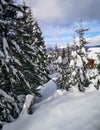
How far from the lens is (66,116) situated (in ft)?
30.8

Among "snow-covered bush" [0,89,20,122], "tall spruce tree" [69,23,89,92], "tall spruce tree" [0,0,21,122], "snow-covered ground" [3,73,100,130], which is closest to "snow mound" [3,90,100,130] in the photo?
"snow-covered ground" [3,73,100,130]

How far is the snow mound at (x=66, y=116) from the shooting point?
873 centimetres

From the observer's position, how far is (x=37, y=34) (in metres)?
40.4

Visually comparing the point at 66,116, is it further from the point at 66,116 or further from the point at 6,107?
the point at 6,107

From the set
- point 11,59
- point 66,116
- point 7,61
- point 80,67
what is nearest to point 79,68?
point 80,67

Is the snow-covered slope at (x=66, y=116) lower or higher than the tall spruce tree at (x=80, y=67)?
higher

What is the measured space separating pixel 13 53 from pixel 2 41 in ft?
3.51

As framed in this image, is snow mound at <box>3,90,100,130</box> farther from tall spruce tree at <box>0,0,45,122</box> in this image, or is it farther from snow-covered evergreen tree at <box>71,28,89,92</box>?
snow-covered evergreen tree at <box>71,28,89,92</box>

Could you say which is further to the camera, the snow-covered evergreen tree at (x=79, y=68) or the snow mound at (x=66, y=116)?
the snow-covered evergreen tree at (x=79, y=68)

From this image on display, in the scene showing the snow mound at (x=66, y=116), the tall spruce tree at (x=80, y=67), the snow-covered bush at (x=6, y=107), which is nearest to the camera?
the snow mound at (x=66, y=116)

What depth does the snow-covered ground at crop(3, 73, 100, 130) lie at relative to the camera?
8.74 metres

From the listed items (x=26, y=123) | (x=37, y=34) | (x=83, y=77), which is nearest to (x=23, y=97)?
(x=26, y=123)

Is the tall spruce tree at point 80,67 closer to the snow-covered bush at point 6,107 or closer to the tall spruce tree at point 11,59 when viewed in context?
the tall spruce tree at point 11,59

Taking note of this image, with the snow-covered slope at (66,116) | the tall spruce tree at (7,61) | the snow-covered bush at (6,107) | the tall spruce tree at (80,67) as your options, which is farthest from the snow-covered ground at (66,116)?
the tall spruce tree at (80,67)
